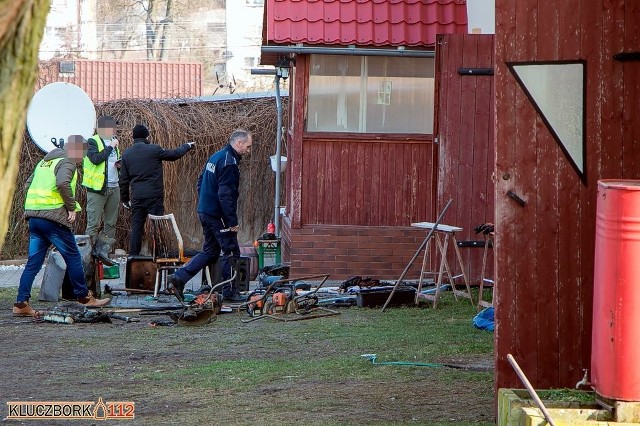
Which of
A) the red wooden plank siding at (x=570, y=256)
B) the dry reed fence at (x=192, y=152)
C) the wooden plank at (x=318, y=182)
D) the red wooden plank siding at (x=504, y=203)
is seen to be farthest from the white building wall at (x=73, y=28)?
the red wooden plank siding at (x=570, y=256)

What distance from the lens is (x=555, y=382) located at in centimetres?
620

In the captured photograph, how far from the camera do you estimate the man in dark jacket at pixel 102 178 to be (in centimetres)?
1532

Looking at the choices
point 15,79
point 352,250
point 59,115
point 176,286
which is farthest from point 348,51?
point 15,79

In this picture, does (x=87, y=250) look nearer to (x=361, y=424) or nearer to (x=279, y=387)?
(x=279, y=387)

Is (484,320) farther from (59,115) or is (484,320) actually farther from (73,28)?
(73,28)

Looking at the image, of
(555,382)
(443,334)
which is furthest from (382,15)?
(555,382)

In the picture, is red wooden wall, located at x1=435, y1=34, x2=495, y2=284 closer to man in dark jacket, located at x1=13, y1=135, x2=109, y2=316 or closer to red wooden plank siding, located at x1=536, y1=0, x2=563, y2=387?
man in dark jacket, located at x1=13, y1=135, x2=109, y2=316

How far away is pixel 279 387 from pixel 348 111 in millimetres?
7271

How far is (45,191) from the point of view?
1148cm

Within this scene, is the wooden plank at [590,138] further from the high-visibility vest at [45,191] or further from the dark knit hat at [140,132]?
the dark knit hat at [140,132]

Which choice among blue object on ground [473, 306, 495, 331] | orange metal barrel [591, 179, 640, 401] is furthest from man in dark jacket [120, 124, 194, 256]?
orange metal barrel [591, 179, 640, 401]

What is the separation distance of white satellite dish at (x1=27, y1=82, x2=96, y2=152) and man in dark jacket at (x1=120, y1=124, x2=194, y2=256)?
2.17m

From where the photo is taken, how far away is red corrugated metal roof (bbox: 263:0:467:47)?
13531mm

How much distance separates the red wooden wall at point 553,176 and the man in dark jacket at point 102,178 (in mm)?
9507
